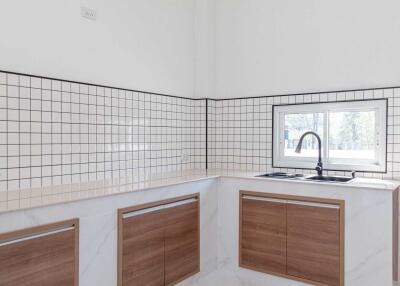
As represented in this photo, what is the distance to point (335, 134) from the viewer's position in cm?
295

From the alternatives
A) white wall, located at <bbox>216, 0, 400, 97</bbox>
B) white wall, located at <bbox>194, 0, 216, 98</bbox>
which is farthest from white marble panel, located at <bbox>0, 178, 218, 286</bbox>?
white wall, located at <bbox>216, 0, 400, 97</bbox>

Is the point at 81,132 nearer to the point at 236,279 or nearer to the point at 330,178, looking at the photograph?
the point at 236,279

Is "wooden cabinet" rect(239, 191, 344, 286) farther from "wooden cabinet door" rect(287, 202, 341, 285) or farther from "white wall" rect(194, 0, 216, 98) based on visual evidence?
"white wall" rect(194, 0, 216, 98)

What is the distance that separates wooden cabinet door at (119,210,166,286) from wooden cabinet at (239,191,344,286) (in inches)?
30.3

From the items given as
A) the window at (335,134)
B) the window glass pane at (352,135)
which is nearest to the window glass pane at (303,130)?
the window at (335,134)

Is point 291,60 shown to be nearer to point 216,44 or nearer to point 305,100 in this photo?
point 305,100

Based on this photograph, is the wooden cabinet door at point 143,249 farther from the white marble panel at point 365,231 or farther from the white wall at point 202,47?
the white wall at point 202,47

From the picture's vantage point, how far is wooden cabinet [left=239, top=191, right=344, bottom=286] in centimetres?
232

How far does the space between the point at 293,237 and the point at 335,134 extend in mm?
1049

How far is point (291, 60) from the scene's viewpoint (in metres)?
3.13

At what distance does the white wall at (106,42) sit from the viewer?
215cm

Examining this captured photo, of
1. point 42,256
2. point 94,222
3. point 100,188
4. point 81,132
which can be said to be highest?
point 81,132

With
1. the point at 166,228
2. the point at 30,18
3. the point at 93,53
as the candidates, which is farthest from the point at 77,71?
the point at 166,228

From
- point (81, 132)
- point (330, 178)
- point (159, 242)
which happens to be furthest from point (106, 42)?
point (330, 178)
